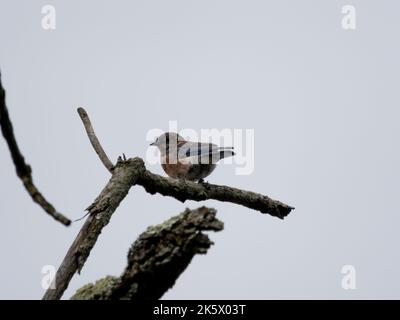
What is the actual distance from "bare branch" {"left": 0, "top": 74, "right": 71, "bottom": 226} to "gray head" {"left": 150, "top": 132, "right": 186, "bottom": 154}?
25.5 feet

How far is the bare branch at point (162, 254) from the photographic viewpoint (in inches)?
102

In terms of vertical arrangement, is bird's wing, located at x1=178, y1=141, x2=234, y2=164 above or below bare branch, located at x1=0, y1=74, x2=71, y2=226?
above

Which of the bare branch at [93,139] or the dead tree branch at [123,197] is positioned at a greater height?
the bare branch at [93,139]

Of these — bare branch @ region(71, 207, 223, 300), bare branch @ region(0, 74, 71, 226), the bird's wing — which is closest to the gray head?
the bird's wing

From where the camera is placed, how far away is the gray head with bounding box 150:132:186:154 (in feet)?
32.9

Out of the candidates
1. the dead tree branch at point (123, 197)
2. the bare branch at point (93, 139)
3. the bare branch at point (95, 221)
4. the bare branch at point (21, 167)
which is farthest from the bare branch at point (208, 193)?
the bare branch at point (21, 167)

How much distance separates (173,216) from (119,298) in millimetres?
474

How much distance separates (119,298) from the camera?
2.65 metres

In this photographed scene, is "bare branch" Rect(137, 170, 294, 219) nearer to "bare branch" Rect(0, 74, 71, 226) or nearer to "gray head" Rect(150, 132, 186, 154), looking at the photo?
"bare branch" Rect(0, 74, 71, 226)

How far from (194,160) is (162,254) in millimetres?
6334

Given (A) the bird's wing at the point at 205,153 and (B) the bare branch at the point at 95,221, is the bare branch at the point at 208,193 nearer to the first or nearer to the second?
(B) the bare branch at the point at 95,221

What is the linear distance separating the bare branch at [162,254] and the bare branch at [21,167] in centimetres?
76

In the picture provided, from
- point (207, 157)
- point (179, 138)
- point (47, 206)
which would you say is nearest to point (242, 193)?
point (207, 157)
